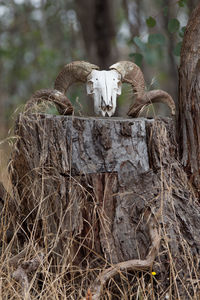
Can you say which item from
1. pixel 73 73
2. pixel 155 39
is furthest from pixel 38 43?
pixel 73 73

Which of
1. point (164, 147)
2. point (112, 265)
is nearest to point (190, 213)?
point (164, 147)

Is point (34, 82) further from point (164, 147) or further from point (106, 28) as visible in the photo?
point (164, 147)

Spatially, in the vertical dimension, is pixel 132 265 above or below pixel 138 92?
below

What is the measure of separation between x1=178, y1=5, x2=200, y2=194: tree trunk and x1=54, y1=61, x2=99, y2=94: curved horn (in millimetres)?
795

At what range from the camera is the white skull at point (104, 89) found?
3.37m

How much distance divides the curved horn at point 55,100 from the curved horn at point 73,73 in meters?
0.34

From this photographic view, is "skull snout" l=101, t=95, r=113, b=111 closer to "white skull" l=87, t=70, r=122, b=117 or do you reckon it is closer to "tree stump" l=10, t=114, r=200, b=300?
"white skull" l=87, t=70, r=122, b=117

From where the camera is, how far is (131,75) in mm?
3627

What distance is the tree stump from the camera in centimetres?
298

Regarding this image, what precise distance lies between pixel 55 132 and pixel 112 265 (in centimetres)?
98

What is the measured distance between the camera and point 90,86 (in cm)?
353

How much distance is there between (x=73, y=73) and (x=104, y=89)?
14.1 inches

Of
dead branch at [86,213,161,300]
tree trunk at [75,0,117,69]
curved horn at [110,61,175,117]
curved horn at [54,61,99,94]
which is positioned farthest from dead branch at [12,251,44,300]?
tree trunk at [75,0,117,69]

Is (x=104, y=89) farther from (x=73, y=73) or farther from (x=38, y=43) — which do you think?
(x=38, y=43)
